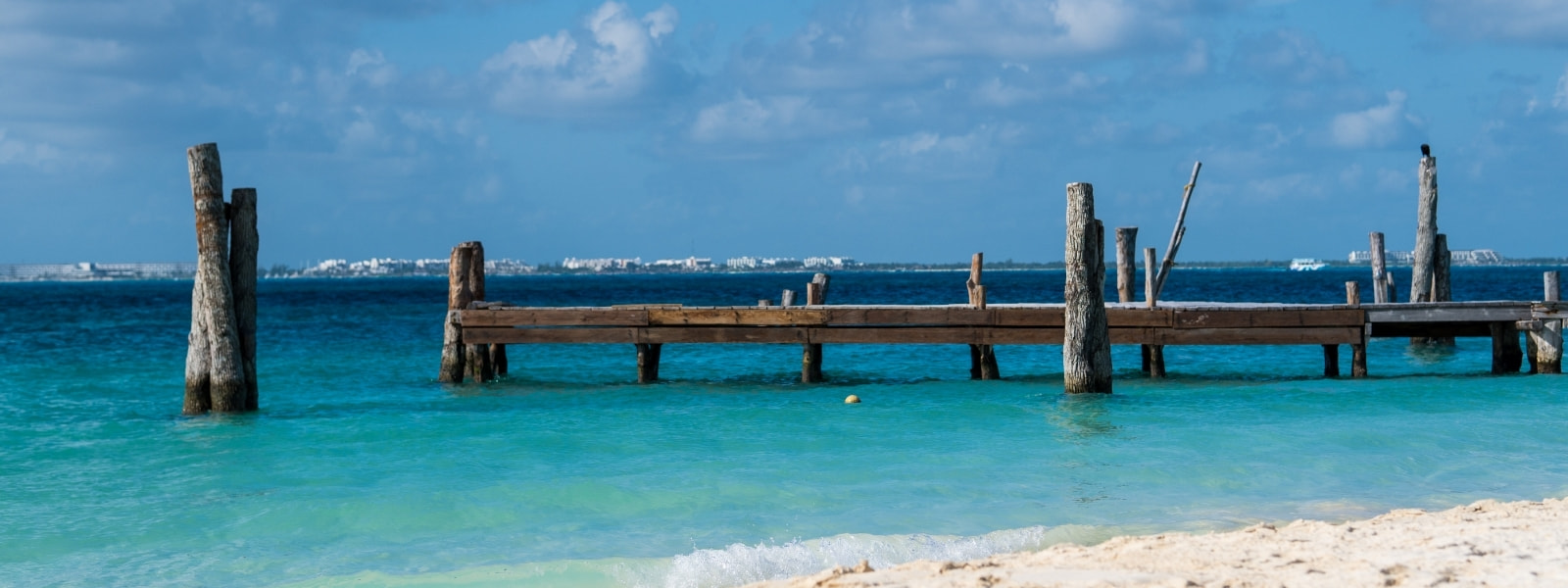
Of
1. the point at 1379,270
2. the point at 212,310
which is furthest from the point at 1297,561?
Answer: the point at 1379,270

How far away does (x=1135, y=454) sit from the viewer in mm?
12742

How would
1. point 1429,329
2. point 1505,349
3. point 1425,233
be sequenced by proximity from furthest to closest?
point 1425,233, point 1429,329, point 1505,349

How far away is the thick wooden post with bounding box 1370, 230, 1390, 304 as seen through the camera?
26.5 meters

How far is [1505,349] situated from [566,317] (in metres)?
14.3

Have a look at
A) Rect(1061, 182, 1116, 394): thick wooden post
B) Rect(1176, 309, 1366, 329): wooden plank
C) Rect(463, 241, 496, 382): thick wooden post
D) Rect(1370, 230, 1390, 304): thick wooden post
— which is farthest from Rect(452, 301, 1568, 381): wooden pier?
Rect(1370, 230, 1390, 304): thick wooden post

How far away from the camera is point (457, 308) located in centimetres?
2050

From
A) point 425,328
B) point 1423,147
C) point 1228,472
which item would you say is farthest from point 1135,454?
point 425,328

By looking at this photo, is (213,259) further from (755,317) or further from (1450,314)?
(1450,314)

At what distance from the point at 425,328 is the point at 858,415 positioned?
29736 mm

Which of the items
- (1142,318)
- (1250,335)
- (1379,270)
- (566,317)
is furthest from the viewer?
(1379,270)

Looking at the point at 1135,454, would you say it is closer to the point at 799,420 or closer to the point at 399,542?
the point at 799,420

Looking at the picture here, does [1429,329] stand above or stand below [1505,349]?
above

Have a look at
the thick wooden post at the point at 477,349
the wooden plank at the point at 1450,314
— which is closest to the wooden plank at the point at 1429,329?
the wooden plank at the point at 1450,314

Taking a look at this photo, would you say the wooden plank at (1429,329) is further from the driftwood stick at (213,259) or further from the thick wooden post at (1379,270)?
the driftwood stick at (213,259)
